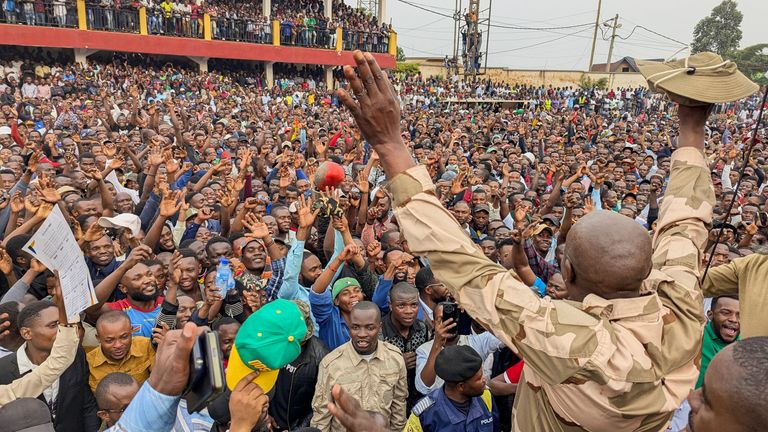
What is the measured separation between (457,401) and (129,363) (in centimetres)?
197

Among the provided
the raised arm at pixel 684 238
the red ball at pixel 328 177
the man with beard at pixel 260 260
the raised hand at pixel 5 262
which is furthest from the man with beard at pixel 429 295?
the raised hand at pixel 5 262

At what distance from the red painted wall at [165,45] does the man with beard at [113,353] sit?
1871 centimetres

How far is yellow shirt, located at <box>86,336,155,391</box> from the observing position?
3.09 m

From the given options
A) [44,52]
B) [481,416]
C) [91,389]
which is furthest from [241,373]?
[44,52]

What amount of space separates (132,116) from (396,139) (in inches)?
477

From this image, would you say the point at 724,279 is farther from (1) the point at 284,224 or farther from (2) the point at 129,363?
(1) the point at 284,224

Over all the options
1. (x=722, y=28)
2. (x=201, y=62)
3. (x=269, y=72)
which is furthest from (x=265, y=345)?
(x=722, y=28)

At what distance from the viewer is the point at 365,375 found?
2979 mm

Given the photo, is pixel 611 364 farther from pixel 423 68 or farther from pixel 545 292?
pixel 423 68

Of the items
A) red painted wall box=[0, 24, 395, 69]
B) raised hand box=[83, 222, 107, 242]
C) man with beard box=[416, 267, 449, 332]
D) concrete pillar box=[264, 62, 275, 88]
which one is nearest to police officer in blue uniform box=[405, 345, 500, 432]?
man with beard box=[416, 267, 449, 332]

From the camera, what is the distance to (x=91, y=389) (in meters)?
3.09

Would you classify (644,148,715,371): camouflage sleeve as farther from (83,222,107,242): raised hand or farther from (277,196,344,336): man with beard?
(83,222,107,242): raised hand

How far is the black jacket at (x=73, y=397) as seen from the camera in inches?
113

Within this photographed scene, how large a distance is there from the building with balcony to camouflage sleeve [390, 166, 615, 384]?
68.3 feet
